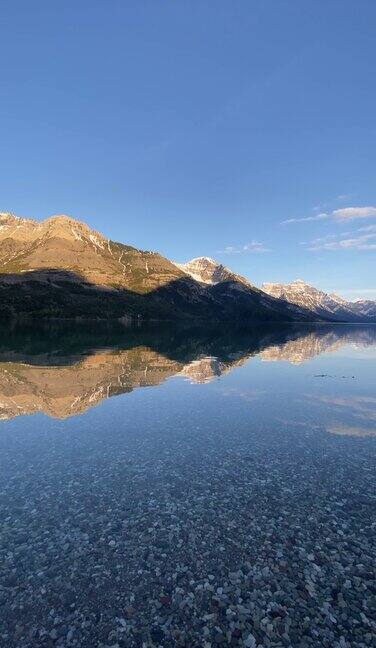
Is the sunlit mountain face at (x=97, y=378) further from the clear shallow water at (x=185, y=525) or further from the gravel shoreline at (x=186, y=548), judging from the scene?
the gravel shoreline at (x=186, y=548)

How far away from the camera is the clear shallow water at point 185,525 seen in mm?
12438

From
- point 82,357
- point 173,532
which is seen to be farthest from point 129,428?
point 82,357

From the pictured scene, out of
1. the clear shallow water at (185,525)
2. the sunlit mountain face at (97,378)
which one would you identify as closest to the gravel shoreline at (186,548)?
the clear shallow water at (185,525)

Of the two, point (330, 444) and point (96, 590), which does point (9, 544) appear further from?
point (330, 444)

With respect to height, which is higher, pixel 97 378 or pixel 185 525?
pixel 97 378

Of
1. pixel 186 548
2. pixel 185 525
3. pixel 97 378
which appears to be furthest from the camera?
pixel 97 378

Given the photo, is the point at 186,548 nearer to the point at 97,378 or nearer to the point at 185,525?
the point at 185,525

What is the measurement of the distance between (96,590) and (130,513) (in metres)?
5.37

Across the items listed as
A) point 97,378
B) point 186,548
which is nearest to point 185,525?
point 186,548

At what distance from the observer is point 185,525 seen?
18.1m

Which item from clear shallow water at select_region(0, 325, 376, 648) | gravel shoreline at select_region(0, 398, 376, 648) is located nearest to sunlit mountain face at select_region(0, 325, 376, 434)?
clear shallow water at select_region(0, 325, 376, 648)

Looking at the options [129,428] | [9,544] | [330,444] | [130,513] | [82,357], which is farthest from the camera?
[82,357]

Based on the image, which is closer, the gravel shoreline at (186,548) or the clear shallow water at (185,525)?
the gravel shoreline at (186,548)

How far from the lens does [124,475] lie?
23875 mm
